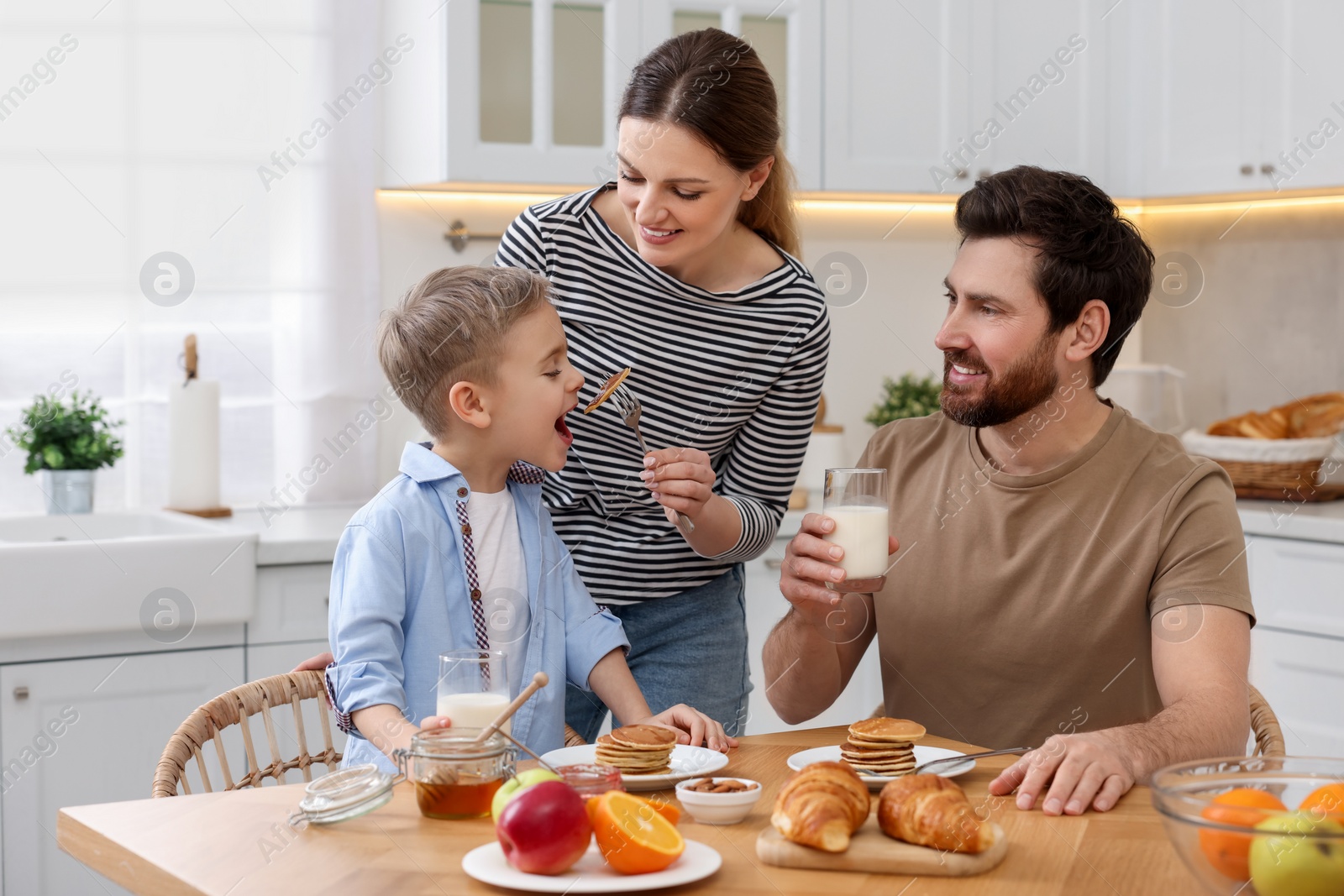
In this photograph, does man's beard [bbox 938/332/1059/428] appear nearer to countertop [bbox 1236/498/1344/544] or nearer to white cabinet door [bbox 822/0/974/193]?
countertop [bbox 1236/498/1344/544]

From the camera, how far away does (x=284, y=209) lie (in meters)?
3.09

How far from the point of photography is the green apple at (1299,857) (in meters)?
0.85

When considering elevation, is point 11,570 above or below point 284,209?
below

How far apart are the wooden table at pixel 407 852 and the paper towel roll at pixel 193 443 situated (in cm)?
176

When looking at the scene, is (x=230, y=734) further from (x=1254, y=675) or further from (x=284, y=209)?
(x=1254, y=675)

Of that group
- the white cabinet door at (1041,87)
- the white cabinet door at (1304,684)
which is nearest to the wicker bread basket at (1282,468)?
the white cabinet door at (1304,684)

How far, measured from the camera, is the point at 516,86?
296cm

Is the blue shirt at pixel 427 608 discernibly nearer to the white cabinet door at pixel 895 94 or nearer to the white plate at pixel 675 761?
the white plate at pixel 675 761

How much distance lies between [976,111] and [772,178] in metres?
1.68

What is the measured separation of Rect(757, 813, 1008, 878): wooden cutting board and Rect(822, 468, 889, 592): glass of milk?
396 millimetres

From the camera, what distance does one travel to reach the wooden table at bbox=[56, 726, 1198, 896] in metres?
1.01

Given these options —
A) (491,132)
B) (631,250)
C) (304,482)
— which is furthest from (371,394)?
(631,250)

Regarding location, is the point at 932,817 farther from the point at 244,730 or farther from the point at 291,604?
the point at 291,604

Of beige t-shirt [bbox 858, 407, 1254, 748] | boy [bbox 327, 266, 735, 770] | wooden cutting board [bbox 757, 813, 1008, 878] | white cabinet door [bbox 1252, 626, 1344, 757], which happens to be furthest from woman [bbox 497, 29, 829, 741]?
white cabinet door [bbox 1252, 626, 1344, 757]
